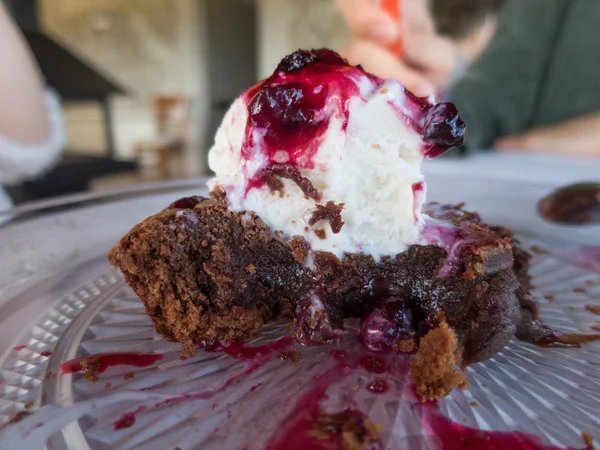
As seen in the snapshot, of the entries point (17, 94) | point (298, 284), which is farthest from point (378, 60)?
point (298, 284)

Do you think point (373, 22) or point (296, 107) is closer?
point (296, 107)

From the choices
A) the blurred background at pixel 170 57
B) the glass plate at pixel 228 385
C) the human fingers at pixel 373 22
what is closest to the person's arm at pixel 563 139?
the human fingers at pixel 373 22

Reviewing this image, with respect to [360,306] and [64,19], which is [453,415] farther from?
[64,19]

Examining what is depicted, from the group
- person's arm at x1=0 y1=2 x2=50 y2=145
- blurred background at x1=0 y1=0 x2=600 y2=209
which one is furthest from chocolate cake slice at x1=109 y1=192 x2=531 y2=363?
person's arm at x1=0 y1=2 x2=50 y2=145

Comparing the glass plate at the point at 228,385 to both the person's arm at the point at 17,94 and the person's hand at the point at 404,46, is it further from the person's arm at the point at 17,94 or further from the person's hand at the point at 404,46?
the person's hand at the point at 404,46

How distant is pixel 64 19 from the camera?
24.1 feet

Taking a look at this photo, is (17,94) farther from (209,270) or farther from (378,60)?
(378,60)

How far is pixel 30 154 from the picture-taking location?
2.60 metres

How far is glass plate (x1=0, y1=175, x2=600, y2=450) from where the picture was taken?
857 millimetres

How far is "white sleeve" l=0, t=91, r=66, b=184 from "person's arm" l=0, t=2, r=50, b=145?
0.23 feet

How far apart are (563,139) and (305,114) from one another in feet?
11.7

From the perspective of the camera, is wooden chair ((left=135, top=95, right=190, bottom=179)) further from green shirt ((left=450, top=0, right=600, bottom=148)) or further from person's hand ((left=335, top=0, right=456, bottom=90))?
green shirt ((left=450, top=0, right=600, bottom=148))

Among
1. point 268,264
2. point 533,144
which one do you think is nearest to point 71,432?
point 268,264

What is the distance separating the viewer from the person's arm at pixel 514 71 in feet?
12.7
